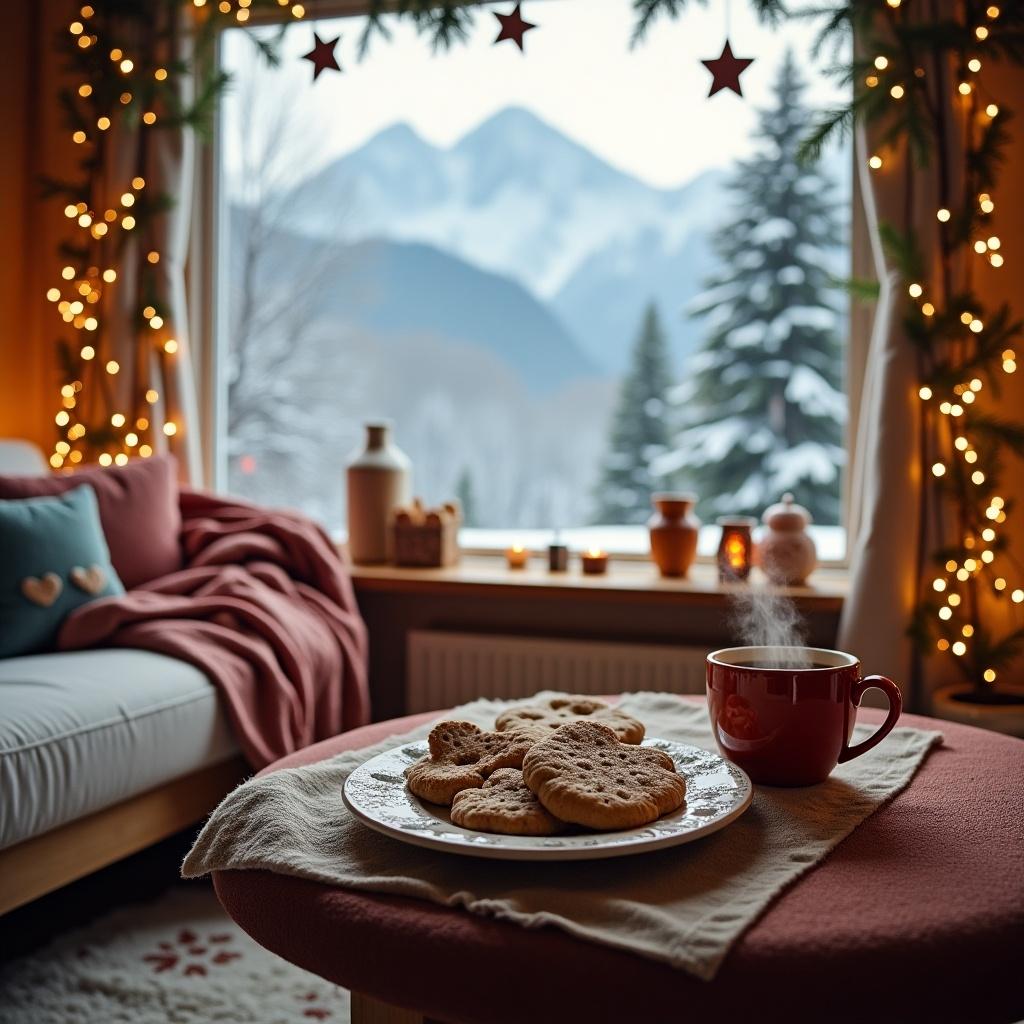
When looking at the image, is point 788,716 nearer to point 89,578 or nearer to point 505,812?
point 505,812

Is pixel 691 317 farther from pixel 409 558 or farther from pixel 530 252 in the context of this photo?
pixel 409 558

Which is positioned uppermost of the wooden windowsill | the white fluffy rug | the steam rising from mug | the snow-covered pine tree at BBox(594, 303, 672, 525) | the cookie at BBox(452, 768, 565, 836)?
the snow-covered pine tree at BBox(594, 303, 672, 525)

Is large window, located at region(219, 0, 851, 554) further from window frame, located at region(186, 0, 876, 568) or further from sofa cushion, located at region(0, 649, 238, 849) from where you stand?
sofa cushion, located at region(0, 649, 238, 849)

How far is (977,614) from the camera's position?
241 centimetres

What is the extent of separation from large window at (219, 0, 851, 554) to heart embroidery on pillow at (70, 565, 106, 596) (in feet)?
3.53

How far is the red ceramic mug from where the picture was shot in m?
0.93

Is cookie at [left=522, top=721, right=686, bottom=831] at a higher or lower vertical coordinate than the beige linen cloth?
higher

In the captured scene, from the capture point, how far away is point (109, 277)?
10.1ft

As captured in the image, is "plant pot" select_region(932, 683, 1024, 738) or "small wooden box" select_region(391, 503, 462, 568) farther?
"small wooden box" select_region(391, 503, 462, 568)

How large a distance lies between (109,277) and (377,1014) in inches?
103

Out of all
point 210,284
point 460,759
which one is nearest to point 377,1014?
point 460,759

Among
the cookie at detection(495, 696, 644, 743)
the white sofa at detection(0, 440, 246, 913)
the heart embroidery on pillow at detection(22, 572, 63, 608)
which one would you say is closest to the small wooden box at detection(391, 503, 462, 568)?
the white sofa at detection(0, 440, 246, 913)

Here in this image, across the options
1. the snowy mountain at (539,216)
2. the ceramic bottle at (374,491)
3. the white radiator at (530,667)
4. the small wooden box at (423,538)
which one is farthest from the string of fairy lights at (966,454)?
the ceramic bottle at (374,491)

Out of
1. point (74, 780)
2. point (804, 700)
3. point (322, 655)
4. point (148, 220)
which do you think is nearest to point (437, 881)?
point (804, 700)
